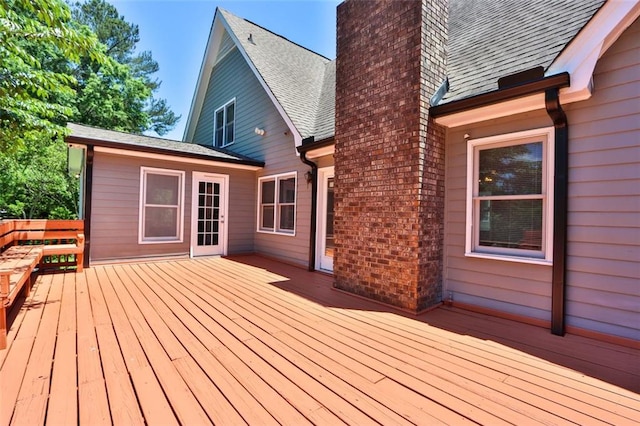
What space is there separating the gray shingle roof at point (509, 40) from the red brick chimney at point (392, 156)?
47cm

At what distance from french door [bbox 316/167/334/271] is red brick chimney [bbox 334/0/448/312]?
4.39 feet

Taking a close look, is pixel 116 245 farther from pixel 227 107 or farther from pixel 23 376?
pixel 227 107

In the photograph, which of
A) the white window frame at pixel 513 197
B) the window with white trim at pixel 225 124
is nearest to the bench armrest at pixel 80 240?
the window with white trim at pixel 225 124

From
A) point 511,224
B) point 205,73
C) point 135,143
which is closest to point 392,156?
point 511,224

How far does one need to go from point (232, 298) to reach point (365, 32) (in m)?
4.31

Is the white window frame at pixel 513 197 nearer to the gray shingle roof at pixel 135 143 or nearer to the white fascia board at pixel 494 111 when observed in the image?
the white fascia board at pixel 494 111

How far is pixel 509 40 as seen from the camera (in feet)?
13.6

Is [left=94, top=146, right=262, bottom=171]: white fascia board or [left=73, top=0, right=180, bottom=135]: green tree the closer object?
[left=94, top=146, right=262, bottom=171]: white fascia board

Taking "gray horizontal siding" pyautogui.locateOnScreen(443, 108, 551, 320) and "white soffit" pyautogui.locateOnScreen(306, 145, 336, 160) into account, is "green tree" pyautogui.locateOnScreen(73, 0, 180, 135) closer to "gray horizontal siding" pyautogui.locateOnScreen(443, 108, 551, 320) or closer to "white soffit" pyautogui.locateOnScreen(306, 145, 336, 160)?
"white soffit" pyautogui.locateOnScreen(306, 145, 336, 160)

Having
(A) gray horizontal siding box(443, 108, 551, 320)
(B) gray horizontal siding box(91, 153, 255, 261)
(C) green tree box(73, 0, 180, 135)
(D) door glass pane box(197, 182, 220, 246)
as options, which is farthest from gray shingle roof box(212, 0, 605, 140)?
(C) green tree box(73, 0, 180, 135)

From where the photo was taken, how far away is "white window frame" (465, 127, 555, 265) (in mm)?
3229

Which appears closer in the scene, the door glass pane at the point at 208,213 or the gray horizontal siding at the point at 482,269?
the gray horizontal siding at the point at 482,269

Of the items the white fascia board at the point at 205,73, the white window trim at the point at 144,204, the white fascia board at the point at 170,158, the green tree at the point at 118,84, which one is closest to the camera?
the white fascia board at the point at 170,158

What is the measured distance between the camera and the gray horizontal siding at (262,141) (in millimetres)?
6676
